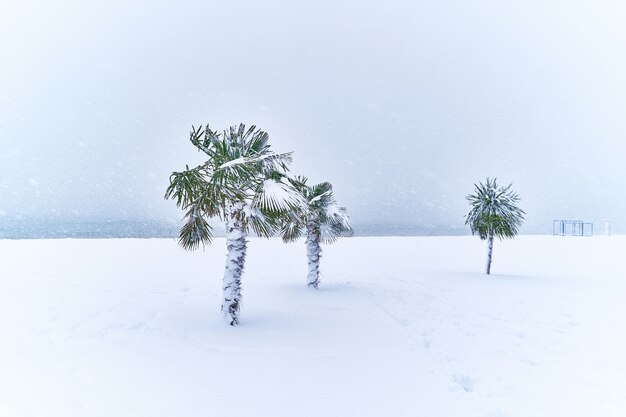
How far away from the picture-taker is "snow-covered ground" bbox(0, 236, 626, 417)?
5.43 metres

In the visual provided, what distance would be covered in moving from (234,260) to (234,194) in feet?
5.80

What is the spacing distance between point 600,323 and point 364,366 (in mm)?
8094

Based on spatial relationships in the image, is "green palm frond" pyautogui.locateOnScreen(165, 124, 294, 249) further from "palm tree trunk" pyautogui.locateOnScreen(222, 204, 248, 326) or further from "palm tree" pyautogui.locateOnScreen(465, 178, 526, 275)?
"palm tree" pyautogui.locateOnScreen(465, 178, 526, 275)

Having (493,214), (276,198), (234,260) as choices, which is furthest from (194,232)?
(493,214)

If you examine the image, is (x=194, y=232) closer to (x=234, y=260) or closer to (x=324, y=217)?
(x=234, y=260)

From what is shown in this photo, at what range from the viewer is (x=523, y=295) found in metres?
14.0

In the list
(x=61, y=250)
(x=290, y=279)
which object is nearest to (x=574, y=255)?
(x=290, y=279)

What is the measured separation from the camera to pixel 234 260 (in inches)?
363

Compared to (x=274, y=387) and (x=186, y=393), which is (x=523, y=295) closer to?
(x=274, y=387)

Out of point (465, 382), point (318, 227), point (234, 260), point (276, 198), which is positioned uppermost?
point (276, 198)

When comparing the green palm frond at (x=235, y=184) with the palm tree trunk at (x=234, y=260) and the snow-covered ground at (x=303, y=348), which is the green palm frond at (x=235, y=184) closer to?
the palm tree trunk at (x=234, y=260)

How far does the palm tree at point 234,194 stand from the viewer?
27.9ft

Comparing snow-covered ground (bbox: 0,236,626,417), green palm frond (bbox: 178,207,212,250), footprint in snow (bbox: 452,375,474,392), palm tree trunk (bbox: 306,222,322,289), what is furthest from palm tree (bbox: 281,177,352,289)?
footprint in snow (bbox: 452,375,474,392)

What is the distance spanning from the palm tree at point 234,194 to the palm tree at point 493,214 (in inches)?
604
